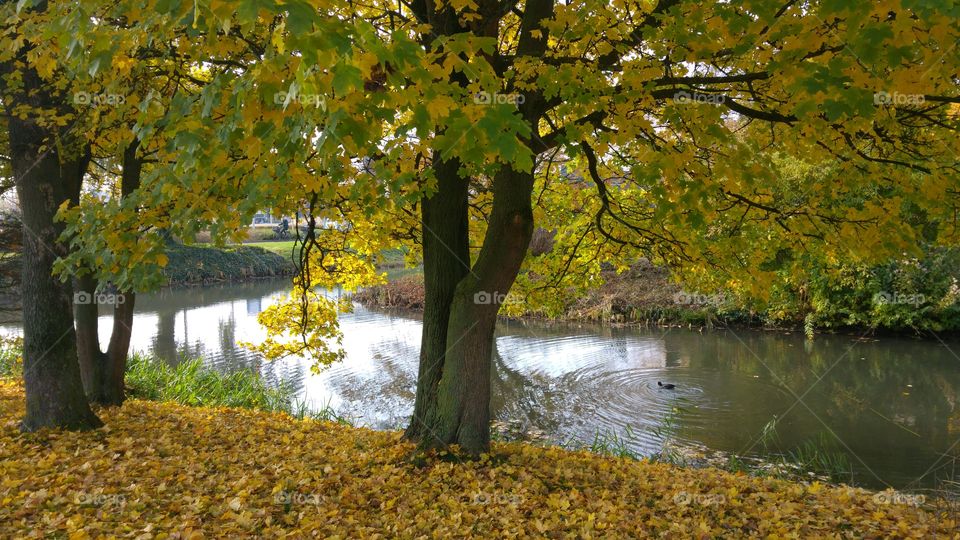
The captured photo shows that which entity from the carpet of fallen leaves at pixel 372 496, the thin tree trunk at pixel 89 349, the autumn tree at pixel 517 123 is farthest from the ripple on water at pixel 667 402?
the thin tree trunk at pixel 89 349

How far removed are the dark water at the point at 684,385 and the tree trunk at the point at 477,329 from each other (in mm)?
4150

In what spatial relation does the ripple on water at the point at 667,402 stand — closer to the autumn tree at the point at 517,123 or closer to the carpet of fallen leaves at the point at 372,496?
the autumn tree at the point at 517,123

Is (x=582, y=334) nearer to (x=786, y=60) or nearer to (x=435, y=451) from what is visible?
(x=435, y=451)

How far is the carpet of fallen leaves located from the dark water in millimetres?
3662

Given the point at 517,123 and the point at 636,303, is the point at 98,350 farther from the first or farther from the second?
the point at 636,303

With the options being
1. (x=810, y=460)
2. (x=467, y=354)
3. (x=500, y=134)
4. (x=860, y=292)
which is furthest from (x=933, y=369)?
(x=500, y=134)

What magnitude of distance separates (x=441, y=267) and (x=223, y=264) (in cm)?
2818

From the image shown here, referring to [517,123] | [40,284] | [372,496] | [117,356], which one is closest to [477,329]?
[372,496]

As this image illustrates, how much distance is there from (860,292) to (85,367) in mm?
16051

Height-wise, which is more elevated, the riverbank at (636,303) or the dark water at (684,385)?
the riverbank at (636,303)

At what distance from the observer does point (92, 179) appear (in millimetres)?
8547

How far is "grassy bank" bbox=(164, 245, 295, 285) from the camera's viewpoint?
28.0 metres

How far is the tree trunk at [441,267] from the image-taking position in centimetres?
493

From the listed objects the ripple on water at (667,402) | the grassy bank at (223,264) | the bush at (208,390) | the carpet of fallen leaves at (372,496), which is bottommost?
the ripple on water at (667,402)
